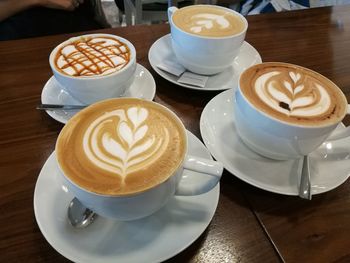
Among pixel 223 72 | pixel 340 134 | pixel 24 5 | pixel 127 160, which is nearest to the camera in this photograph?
pixel 127 160

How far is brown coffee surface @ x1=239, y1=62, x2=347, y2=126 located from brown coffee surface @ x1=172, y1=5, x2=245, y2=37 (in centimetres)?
17

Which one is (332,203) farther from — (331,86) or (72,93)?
(72,93)

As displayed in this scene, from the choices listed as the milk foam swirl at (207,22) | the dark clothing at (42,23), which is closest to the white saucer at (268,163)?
the milk foam swirl at (207,22)

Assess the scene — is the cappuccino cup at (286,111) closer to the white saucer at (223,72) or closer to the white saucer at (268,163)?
the white saucer at (268,163)

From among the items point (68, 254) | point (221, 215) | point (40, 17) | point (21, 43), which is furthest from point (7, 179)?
point (40, 17)

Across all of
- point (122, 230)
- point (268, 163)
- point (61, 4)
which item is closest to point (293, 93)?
point (268, 163)

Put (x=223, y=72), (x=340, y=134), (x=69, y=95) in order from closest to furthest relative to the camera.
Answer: (x=340, y=134) → (x=69, y=95) → (x=223, y=72)

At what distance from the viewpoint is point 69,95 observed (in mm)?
694

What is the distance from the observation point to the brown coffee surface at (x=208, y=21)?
75 cm

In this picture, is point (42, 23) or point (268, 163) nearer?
point (268, 163)

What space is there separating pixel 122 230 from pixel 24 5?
1.02 m

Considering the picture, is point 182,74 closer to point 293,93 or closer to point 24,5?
point 293,93

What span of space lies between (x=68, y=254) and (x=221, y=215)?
0.75 ft

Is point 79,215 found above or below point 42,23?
above
